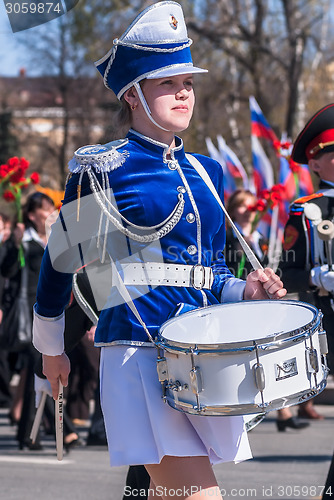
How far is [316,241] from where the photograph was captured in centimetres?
518

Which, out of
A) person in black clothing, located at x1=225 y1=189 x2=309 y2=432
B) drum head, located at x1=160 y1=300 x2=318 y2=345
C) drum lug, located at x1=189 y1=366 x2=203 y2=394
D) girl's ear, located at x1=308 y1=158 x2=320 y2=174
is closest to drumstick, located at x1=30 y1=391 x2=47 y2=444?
drum head, located at x1=160 y1=300 x2=318 y2=345

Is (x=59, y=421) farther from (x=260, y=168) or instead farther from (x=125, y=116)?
(x=260, y=168)

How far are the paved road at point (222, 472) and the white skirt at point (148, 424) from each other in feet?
8.84

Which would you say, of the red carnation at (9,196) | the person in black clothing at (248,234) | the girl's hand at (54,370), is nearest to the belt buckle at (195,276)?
the girl's hand at (54,370)

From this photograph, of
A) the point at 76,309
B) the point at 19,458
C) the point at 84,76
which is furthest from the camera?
the point at 84,76

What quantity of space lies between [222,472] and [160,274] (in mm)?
3597

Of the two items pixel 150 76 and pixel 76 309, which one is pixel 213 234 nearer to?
pixel 150 76

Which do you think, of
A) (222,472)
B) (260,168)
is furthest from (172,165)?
(260,168)

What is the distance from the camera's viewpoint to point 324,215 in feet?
17.2

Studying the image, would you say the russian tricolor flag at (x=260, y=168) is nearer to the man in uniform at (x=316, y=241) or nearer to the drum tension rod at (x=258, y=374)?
the man in uniform at (x=316, y=241)

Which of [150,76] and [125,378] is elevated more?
[150,76]

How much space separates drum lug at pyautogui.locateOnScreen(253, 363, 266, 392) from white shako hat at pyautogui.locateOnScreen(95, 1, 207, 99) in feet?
3.23

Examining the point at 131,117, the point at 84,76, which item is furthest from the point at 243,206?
the point at 84,76

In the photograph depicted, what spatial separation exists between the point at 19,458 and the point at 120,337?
4.41 metres
